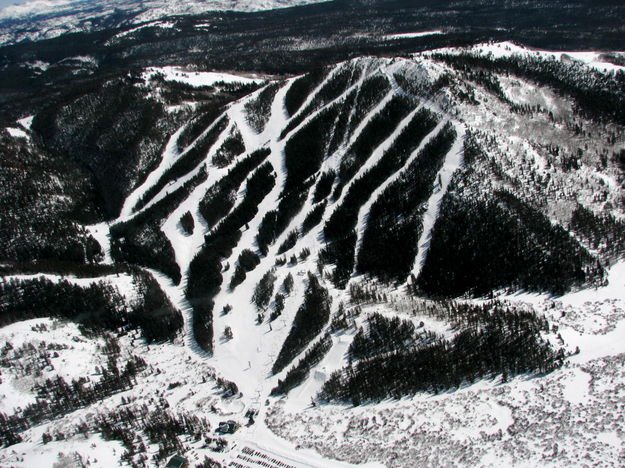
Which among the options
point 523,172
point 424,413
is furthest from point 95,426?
point 523,172

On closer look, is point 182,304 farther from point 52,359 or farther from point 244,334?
point 52,359

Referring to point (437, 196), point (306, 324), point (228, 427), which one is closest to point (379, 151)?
point (437, 196)

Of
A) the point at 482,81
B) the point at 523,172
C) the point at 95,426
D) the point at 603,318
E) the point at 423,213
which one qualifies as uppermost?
the point at 482,81

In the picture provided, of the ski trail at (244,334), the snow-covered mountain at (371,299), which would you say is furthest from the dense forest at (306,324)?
the ski trail at (244,334)

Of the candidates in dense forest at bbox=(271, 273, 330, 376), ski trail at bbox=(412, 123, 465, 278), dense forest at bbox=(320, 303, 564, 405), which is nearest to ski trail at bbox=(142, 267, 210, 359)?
dense forest at bbox=(271, 273, 330, 376)

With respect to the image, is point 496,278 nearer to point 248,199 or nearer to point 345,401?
point 345,401

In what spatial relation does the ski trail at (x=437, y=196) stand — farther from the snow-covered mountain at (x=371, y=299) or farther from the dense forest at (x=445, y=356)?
the dense forest at (x=445, y=356)

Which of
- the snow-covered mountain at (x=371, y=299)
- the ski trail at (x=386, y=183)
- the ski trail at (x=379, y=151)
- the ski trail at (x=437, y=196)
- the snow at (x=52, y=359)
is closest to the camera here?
the snow-covered mountain at (x=371, y=299)
